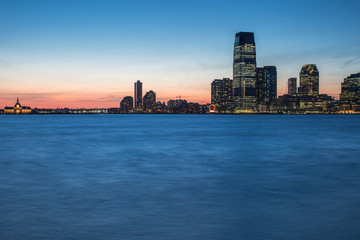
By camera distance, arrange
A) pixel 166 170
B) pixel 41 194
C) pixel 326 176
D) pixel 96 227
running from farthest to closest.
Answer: pixel 166 170 < pixel 326 176 < pixel 41 194 < pixel 96 227

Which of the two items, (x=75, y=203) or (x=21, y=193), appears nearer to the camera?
(x=75, y=203)

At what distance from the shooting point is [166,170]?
805 inches

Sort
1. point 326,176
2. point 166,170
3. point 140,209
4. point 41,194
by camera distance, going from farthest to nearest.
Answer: point 166,170 → point 326,176 → point 41,194 → point 140,209

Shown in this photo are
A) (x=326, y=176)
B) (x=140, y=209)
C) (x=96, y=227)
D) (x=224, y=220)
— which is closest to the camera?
(x=96, y=227)

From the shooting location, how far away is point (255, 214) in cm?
1065

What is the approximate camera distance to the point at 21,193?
13742 millimetres

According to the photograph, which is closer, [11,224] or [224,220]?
[11,224]

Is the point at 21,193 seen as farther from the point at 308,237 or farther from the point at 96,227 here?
the point at 308,237

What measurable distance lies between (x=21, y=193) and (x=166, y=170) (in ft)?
28.3

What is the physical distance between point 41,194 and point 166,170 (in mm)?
8271

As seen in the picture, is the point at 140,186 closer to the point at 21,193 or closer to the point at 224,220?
the point at 21,193

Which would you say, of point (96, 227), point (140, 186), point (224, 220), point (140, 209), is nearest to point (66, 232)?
point (96, 227)

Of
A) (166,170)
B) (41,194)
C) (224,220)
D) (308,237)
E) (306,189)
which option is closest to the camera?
(308,237)

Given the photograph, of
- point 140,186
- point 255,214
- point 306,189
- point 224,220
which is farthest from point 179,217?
point 306,189
